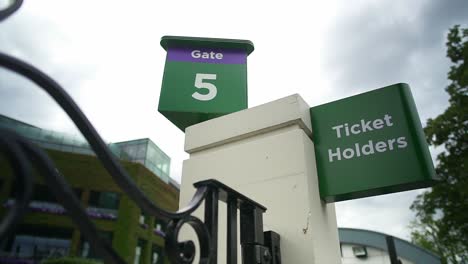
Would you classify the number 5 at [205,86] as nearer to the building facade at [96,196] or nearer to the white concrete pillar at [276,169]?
the white concrete pillar at [276,169]

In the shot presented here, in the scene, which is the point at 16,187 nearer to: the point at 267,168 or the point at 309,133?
the point at 267,168

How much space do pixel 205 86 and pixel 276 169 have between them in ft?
3.08

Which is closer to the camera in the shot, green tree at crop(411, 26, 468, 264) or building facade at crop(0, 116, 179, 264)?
building facade at crop(0, 116, 179, 264)

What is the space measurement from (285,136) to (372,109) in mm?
430

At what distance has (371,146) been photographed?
142 centimetres

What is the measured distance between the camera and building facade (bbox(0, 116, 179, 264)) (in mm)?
1679

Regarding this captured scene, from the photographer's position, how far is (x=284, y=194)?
1441 mm

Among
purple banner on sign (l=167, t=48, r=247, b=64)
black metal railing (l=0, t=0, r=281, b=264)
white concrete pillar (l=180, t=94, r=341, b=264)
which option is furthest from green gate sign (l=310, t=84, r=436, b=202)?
purple banner on sign (l=167, t=48, r=247, b=64)

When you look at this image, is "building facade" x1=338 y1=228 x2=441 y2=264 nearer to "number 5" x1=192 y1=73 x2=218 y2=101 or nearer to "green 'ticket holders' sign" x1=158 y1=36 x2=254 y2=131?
"green 'ticket holders' sign" x1=158 y1=36 x2=254 y2=131

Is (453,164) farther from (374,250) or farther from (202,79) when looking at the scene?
(202,79)

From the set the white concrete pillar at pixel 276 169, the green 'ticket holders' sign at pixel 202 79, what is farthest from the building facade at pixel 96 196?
the green 'ticket holders' sign at pixel 202 79

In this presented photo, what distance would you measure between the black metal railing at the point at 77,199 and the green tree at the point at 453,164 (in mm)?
7837

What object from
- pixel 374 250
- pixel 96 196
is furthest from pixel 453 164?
pixel 96 196

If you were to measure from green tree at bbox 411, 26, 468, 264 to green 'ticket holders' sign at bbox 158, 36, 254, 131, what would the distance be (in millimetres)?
6888
